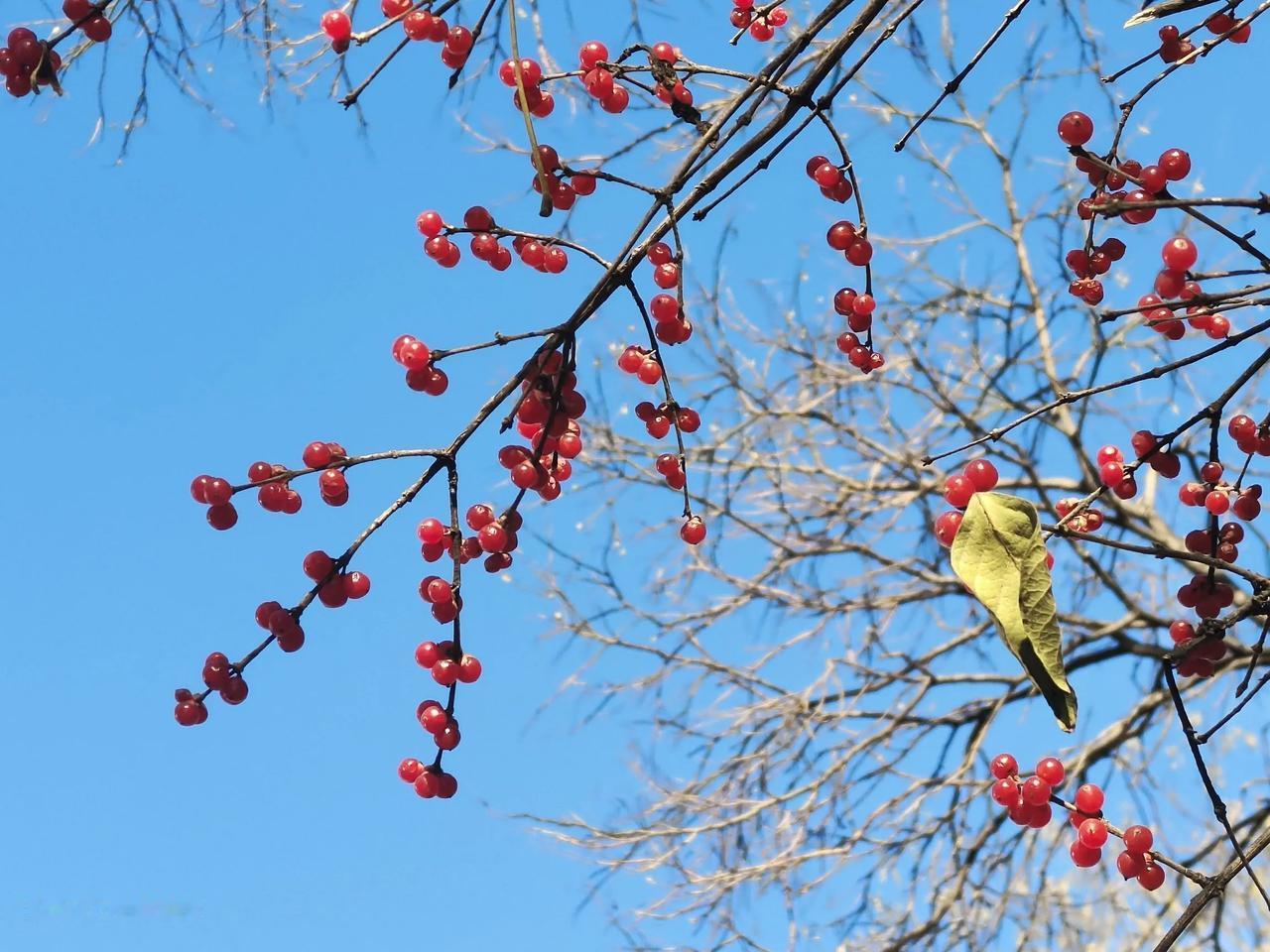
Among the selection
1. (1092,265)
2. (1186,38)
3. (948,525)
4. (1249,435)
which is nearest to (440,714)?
(948,525)

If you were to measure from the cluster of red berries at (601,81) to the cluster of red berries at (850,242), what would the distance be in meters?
0.39

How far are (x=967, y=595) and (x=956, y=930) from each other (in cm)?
164

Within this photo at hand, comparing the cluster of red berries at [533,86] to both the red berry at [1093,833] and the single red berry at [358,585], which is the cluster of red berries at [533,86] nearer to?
the single red berry at [358,585]

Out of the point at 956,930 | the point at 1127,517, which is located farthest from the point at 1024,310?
the point at 956,930

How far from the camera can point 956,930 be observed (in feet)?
17.6

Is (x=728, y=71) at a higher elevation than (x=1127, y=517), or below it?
below

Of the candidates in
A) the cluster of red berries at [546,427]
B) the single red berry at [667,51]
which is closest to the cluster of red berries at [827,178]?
the single red berry at [667,51]

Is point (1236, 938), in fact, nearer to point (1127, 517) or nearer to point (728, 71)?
point (1127, 517)

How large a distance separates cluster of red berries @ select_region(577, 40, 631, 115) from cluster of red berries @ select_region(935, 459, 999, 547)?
0.78m

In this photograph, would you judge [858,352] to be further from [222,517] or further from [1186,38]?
[222,517]

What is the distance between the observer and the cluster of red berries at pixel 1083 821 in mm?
1862

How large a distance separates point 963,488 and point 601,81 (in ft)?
2.68

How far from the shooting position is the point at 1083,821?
6.32 ft

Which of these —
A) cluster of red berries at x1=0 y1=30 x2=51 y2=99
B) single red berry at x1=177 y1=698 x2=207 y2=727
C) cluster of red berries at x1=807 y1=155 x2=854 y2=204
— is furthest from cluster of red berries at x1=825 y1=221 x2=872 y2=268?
cluster of red berries at x1=0 y1=30 x2=51 y2=99
